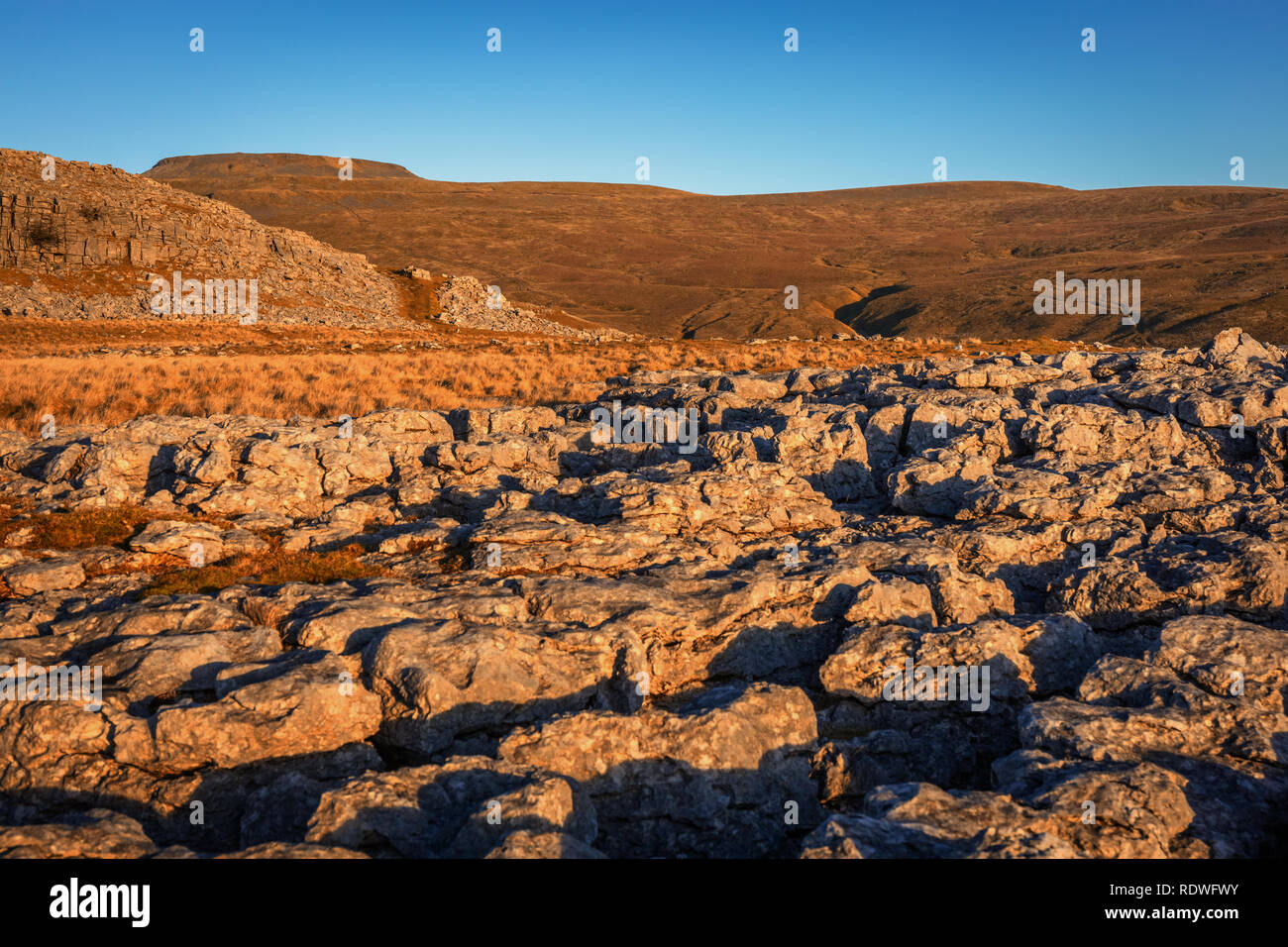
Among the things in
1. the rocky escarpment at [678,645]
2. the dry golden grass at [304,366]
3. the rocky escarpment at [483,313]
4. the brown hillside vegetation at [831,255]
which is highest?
the brown hillside vegetation at [831,255]

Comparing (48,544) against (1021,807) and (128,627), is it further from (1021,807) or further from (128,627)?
(1021,807)

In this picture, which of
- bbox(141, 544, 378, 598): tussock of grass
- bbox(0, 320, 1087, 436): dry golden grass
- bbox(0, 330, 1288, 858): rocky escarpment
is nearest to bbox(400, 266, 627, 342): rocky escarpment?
bbox(0, 320, 1087, 436): dry golden grass

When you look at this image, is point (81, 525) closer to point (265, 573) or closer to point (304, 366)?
point (265, 573)

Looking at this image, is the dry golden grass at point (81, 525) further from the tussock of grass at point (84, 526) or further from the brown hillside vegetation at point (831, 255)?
the brown hillside vegetation at point (831, 255)

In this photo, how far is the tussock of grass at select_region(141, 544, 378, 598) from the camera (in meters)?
11.2

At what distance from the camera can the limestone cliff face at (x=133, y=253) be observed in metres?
60.8

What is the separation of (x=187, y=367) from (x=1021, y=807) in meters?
33.6

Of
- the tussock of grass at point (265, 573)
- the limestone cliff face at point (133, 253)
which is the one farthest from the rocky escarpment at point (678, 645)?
the limestone cliff face at point (133, 253)

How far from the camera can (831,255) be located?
163 m

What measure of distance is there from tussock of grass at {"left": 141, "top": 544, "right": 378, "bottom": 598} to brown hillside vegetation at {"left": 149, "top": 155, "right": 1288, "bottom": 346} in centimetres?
8125

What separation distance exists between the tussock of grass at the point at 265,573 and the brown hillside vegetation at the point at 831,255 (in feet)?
267

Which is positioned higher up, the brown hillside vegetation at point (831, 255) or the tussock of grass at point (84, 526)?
the brown hillside vegetation at point (831, 255)

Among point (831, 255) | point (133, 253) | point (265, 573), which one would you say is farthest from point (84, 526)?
point (831, 255)

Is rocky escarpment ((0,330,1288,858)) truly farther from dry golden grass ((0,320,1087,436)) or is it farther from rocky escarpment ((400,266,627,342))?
rocky escarpment ((400,266,627,342))
